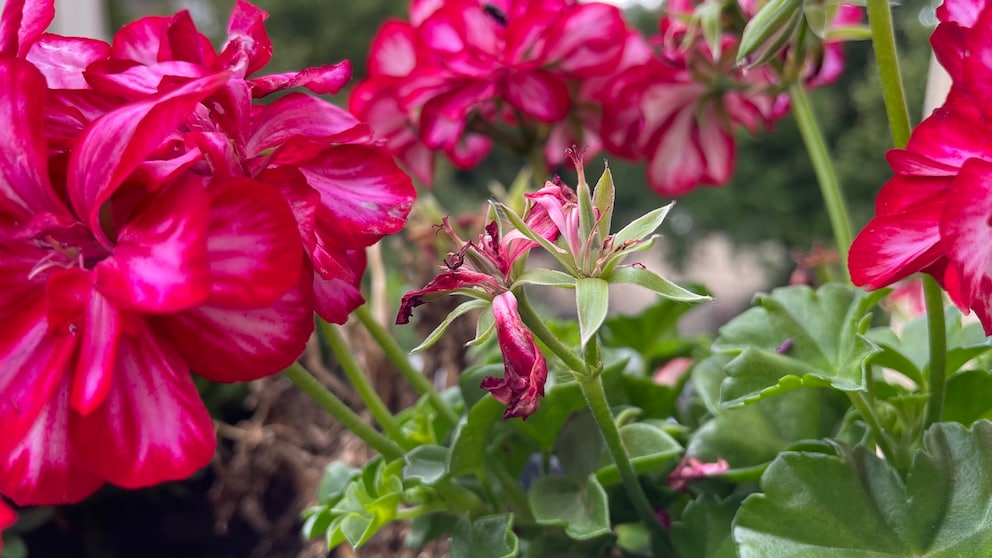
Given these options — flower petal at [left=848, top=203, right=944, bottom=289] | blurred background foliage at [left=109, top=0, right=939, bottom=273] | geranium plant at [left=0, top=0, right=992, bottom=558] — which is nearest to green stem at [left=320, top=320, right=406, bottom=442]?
geranium plant at [left=0, top=0, right=992, bottom=558]

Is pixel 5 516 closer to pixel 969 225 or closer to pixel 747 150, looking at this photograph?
pixel 969 225

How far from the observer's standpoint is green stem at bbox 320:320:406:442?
37cm

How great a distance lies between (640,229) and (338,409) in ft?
0.48

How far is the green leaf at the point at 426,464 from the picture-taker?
14.7 inches

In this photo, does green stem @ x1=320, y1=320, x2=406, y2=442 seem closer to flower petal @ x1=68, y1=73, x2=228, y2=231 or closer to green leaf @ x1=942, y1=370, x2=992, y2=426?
flower petal @ x1=68, y1=73, x2=228, y2=231

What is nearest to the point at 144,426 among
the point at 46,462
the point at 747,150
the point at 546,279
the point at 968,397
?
the point at 46,462

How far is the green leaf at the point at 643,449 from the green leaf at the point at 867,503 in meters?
0.04

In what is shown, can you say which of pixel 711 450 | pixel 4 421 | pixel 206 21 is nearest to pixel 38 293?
pixel 4 421

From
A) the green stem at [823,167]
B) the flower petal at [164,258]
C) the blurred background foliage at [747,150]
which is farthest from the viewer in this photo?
the blurred background foliage at [747,150]

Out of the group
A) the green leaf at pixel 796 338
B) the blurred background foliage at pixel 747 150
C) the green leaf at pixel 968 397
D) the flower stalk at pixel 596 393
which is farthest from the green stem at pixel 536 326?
the blurred background foliage at pixel 747 150

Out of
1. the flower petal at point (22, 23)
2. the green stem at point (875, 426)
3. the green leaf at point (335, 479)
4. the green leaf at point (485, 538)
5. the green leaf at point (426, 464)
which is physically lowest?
the green leaf at point (335, 479)

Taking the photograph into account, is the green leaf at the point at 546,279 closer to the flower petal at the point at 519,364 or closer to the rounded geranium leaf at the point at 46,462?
the flower petal at the point at 519,364

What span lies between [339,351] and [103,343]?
14 cm

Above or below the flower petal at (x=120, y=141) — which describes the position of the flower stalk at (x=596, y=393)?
below
